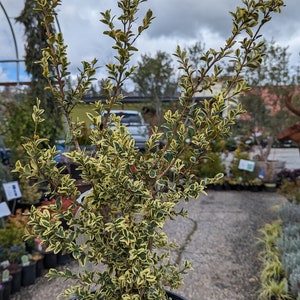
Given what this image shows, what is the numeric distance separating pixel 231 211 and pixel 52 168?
183 inches

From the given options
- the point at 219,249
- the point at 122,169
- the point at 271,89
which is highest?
the point at 271,89

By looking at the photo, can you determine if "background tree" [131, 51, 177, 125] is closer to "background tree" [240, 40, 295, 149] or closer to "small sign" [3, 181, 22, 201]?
"background tree" [240, 40, 295, 149]

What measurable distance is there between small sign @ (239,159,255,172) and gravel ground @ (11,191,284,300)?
723mm

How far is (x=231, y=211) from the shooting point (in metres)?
5.33

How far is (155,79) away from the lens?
7.29 m

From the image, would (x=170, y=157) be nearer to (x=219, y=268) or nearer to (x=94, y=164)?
(x=94, y=164)

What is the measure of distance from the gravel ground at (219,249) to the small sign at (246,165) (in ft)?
2.37

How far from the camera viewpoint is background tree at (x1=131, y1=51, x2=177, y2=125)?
284 inches

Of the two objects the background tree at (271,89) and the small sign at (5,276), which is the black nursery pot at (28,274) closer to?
the small sign at (5,276)

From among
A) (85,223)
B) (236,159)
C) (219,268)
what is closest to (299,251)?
(219,268)

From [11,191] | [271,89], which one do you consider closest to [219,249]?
[11,191]

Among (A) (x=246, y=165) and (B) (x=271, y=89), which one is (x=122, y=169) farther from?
(B) (x=271, y=89)

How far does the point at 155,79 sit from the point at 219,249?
4595 mm

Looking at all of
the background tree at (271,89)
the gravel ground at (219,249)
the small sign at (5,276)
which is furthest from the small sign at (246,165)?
the small sign at (5,276)
